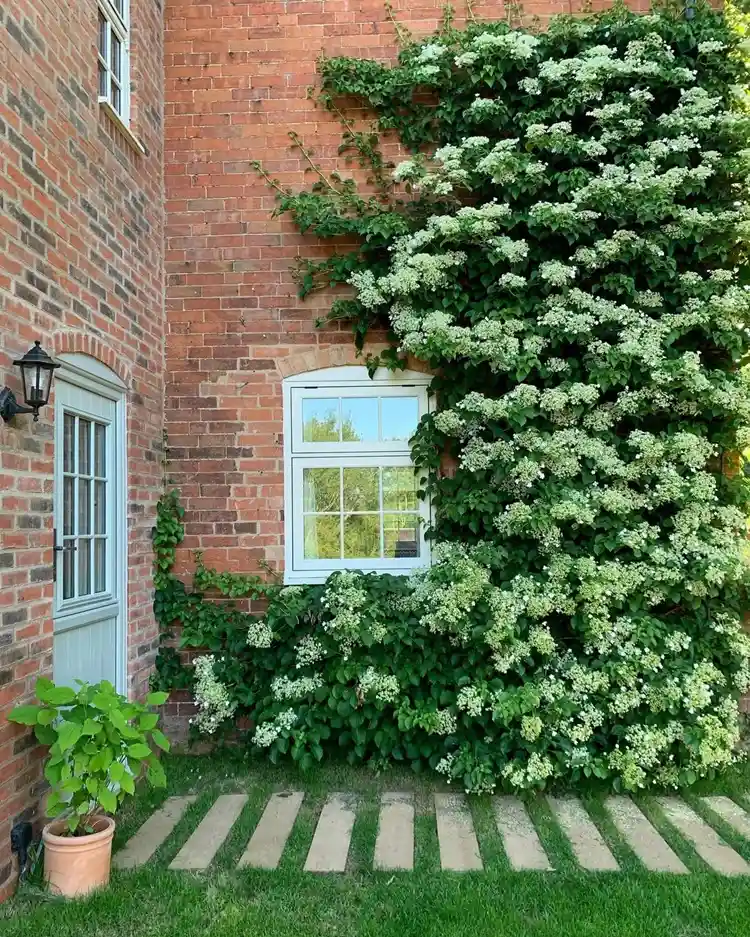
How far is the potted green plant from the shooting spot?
2.95m

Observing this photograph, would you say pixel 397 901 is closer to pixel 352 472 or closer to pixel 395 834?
pixel 395 834

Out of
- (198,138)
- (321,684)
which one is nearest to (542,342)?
(321,684)

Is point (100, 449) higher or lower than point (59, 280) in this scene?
lower

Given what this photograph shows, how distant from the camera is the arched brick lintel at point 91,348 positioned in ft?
11.7

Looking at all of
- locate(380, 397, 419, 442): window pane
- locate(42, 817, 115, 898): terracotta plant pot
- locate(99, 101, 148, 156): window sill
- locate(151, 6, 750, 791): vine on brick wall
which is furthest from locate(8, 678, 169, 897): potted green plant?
locate(99, 101, 148, 156): window sill

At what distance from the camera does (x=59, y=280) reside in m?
3.56

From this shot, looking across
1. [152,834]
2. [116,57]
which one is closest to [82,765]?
[152,834]

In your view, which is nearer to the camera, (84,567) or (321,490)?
(84,567)

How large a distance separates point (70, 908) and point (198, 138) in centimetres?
465

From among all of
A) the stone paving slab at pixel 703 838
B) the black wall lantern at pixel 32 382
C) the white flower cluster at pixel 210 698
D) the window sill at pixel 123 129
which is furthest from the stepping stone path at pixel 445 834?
the window sill at pixel 123 129

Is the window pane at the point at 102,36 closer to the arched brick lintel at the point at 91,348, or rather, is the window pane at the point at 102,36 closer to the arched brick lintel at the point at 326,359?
the arched brick lintel at the point at 91,348

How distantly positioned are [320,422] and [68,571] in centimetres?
197

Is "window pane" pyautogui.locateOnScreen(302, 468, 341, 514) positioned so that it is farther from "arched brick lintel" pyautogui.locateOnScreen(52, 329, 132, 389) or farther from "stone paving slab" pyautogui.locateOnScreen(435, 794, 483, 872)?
"stone paving slab" pyautogui.locateOnScreen(435, 794, 483, 872)

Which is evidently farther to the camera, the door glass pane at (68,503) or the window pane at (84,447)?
the window pane at (84,447)
